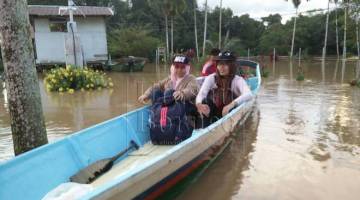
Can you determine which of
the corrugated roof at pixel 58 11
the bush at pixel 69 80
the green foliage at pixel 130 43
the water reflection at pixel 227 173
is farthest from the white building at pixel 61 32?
the water reflection at pixel 227 173


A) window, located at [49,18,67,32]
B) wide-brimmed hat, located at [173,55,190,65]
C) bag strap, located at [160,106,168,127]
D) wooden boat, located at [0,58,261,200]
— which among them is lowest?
wooden boat, located at [0,58,261,200]

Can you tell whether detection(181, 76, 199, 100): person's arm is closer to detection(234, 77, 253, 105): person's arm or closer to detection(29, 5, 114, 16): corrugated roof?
detection(234, 77, 253, 105): person's arm

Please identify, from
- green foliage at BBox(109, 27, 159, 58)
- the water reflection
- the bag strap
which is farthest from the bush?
green foliage at BBox(109, 27, 159, 58)

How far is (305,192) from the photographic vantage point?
443 cm

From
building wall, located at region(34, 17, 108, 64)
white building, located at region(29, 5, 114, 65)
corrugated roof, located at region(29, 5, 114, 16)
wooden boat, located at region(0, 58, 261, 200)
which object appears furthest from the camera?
building wall, located at region(34, 17, 108, 64)

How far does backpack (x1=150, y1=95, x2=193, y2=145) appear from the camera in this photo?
4.81 metres

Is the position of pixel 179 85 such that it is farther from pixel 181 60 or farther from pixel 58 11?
pixel 58 11

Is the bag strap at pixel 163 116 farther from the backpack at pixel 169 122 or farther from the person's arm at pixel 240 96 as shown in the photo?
the person's arm at pixel 240 96

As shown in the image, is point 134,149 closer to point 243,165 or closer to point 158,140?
point 158,140

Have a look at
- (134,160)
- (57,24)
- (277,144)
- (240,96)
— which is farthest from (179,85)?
(57,24)

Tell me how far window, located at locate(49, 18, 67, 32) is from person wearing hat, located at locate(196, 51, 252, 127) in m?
18.6

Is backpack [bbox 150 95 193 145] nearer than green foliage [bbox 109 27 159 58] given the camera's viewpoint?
Yes

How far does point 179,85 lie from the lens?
202 inches

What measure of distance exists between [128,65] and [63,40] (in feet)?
13.1
